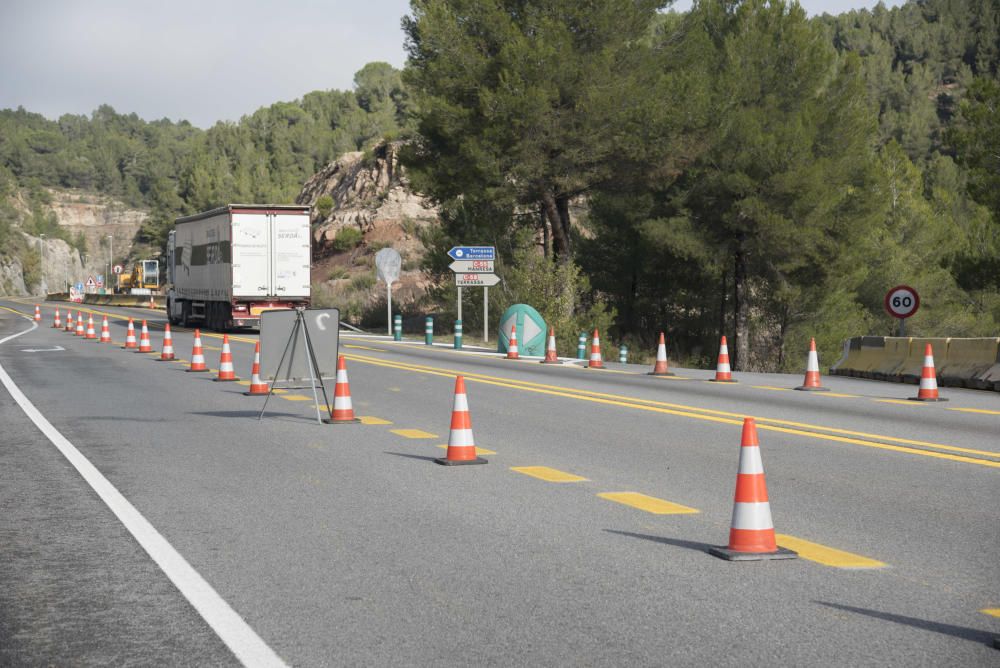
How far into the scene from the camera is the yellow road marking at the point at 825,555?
21.9 feet

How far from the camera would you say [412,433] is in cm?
1324

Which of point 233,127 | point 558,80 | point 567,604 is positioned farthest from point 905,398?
point 233,127

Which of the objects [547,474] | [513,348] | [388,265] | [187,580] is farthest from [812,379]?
[388,265]

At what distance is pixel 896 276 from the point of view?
162 feet

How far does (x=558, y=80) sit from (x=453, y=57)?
3701mm

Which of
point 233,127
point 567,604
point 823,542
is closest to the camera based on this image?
point 567,604

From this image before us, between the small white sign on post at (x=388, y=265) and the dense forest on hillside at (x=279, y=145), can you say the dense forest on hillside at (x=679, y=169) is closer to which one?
the small white sign on post at (x=388, y=265)

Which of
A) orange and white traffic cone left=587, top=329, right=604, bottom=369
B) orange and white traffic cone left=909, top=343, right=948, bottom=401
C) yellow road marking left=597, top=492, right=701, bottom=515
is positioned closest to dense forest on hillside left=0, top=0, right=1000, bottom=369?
orange and white traffic cone left=587, top=329, right=604, bottom=369

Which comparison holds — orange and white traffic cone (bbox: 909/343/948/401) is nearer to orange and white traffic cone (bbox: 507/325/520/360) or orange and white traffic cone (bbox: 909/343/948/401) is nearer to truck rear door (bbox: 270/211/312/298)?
orange and white traffic cone (bbox: 507/325/520/360)

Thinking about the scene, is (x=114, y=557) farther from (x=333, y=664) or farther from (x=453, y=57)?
(x=453, y=57)

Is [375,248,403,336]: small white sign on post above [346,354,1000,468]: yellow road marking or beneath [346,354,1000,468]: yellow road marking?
above

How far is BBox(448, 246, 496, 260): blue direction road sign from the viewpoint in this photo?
115 feet

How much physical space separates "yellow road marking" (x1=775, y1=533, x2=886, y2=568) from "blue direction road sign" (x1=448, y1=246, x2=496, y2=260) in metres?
28.1

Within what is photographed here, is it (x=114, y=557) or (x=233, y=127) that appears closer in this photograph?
(x=114, y=557)
